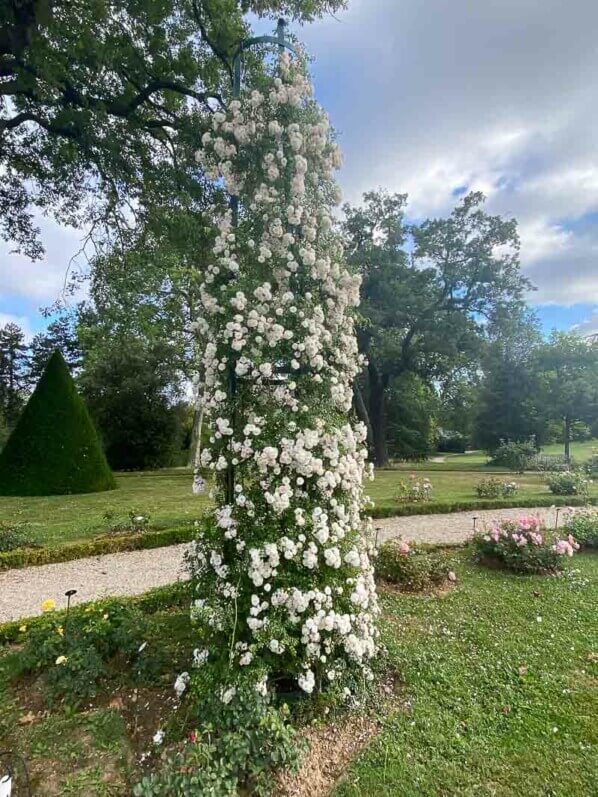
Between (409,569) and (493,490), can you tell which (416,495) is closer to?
(493,490)

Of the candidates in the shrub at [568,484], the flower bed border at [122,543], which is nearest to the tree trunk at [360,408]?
the shrub at [568,484]

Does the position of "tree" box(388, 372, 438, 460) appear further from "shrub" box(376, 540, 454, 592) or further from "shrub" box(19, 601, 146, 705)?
"shrub" box(19, 601, 146, 705)

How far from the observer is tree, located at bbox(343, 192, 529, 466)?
17.0 meters

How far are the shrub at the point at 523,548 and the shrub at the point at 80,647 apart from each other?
421 cm

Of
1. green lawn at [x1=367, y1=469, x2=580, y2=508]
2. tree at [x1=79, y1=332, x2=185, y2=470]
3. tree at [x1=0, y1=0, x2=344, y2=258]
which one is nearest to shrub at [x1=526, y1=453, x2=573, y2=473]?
green lawn at [x1=367, y1=469, x2=580, y2=508]

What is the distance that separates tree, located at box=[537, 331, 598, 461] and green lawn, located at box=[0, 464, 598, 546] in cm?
960

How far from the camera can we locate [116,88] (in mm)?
7043

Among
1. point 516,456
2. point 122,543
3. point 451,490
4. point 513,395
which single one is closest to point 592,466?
point 516,456

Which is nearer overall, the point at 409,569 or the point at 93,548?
the point at 409,569

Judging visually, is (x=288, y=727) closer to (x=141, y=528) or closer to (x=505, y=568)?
(x=505, y=568)

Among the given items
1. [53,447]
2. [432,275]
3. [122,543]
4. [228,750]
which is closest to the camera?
[228,750]

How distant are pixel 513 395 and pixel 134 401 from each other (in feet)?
61.1

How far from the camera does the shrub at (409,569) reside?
189 inches

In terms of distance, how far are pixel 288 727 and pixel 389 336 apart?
16.6 metres
